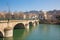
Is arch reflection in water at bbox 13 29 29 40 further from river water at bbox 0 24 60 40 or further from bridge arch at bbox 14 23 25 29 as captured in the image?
bridge arch at bbox 14 23 25 29

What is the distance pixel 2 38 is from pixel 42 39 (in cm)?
532

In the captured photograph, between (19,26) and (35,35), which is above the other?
(19,26)

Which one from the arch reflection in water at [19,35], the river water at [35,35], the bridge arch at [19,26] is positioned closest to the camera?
the arch reflection in water at [19,35]

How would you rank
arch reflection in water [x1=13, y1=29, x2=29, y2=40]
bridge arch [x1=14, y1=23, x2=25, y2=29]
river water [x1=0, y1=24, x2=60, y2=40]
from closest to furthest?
arch reflection in water [x1=13, y1=29, x2=29, y2=40]
river water [x1=0, y1=24, x2=60, y2=40]
bridge arch [x1=14, y1=23, x2=25, y2=29]

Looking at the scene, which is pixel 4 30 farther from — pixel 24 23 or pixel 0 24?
pixel 24 23

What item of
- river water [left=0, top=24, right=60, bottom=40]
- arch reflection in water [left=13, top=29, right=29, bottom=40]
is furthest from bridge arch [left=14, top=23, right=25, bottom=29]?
arch reflection in water [left=13, top=29, right=29, bottom=40]

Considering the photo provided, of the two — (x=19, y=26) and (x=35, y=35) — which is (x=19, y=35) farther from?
(x=19, y=26)

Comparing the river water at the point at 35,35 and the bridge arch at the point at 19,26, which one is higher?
the bridge arch at the point at 19,26

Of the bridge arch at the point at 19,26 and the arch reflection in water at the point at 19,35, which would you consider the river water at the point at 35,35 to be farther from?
the bridge arch at the point at 19,26

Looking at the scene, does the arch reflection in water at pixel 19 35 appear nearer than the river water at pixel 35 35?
Yes

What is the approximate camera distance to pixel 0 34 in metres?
20.8

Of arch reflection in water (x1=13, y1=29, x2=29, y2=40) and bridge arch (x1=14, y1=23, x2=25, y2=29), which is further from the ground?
bridge arch (x1=14, y1=23, x2=25, y2=29)

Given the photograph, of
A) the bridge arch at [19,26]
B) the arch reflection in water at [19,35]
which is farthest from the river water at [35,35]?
the bridge arch at [19,26]

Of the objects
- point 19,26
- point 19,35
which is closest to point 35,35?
point 19,35
